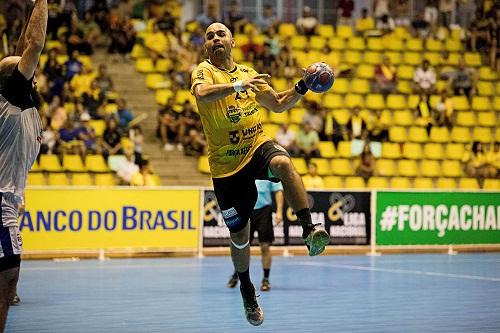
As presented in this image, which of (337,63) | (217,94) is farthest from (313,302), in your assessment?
(337,63)

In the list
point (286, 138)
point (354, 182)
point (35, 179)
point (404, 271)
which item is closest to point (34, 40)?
point (404, 271)

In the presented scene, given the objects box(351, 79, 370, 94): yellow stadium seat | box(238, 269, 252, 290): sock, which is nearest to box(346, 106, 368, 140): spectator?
box(351, 79, 370, 94): yellow stadium seat

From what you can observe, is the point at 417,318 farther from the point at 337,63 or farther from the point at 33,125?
the point at 337,63

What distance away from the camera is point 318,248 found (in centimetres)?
910

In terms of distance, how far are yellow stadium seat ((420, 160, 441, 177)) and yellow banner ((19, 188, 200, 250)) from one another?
830 cm

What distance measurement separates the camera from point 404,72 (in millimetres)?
29547

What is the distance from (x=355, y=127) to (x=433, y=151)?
2.67 meters

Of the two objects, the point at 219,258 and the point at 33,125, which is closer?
the point at 33,125

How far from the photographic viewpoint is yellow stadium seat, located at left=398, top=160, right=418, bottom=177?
26266 millimetres

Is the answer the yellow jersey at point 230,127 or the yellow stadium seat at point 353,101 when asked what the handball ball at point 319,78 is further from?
the yellow stadium seat at point 353,101

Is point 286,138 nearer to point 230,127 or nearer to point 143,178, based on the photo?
point 143,178

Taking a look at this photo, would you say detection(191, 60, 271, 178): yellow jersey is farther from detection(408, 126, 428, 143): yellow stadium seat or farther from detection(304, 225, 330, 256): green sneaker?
detection(408, 126, 428, 143): yellow stadium seat

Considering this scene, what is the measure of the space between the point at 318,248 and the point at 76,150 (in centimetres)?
1413

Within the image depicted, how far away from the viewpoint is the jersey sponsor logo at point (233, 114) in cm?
988
